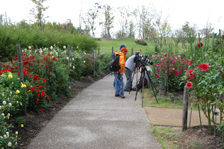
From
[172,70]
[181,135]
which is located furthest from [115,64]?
[181,135]

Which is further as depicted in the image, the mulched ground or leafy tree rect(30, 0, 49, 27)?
leafy tree rect(30, 0, 49, 27)

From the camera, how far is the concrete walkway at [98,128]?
400 cm

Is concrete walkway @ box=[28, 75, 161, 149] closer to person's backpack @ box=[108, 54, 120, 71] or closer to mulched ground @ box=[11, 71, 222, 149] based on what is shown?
mulched ground @ box=[11, 71, 222, 149]

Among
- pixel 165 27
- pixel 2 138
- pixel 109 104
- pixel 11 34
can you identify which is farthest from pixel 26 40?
pixel 165 27

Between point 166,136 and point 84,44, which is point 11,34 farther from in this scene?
point 84,44

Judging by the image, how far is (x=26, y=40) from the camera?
31.5ft

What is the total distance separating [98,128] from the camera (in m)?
4.78

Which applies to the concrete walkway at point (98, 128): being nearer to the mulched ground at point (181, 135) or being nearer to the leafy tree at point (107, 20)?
the mulched ground at point (181, 135)

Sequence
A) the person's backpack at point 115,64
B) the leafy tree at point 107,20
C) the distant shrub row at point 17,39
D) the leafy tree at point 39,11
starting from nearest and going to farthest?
1. the person's backpack at point 115,64
2. the distant shrub row at point 17,39
3. the leafy tree at point 39,11
4. the leafy tree at point 107,20

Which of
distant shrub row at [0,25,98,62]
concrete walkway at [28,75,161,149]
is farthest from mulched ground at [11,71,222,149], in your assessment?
distant shrub row at [0,25,98,62]

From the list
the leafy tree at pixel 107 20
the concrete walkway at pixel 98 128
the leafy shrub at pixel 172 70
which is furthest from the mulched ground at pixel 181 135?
the leafy tree at pixel 107 20

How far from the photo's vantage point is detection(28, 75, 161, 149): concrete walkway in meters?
4.00

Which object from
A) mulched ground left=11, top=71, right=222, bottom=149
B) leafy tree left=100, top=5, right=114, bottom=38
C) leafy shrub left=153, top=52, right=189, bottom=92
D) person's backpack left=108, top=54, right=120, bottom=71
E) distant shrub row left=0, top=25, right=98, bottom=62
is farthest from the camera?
leafy tree left=100, top=5, right=114, bottom=38

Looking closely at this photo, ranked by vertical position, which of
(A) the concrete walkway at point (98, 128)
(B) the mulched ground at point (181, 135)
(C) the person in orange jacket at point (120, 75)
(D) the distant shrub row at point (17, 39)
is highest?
(D) the distant shrub row at point (17, 39)
